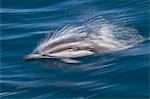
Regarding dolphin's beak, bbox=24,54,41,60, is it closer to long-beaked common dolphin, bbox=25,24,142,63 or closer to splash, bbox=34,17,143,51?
long-beaked common dolphin, bbox=25,24,142,63

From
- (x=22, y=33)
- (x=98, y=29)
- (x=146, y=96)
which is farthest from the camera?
(x=22, y=33)

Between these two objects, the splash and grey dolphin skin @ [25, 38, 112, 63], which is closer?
grey dolphin skin @ [25, 38, 112, 63]

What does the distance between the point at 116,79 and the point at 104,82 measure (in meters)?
0.21

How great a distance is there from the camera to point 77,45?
34.2ft

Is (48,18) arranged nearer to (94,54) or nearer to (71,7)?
(71,7)

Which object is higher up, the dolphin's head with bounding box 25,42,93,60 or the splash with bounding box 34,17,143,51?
the splash with bounding box 34,17,143,51

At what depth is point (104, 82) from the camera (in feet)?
31.0

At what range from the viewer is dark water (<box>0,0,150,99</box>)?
9.20m

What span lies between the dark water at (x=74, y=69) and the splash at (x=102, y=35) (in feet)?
0.67

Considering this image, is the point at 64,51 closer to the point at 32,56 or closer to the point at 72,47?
the point at 72,47

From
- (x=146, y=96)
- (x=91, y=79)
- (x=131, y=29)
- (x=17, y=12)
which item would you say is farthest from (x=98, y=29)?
(x=17, y=12)

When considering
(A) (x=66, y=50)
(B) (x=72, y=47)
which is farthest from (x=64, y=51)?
(B) (x=72, y=47)

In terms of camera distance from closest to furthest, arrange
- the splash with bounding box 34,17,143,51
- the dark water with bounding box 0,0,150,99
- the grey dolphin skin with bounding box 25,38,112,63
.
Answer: the dark water with bounding box 0,0,150,99 < the grey dolphin skin with bounding box 25,38,112,63 < the splash with bounding box 34,17,143,51

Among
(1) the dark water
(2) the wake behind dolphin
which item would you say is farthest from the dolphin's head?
(1) the dark water
